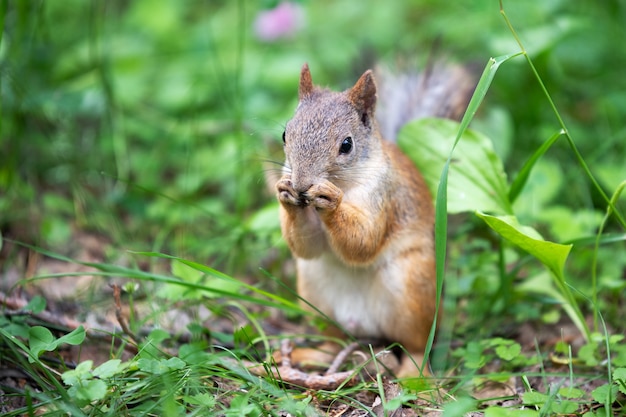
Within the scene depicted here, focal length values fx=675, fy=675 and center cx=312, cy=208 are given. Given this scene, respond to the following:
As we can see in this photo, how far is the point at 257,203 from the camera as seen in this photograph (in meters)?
3.44

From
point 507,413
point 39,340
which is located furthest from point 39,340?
point 507,413

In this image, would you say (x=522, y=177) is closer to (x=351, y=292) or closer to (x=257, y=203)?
(x=351, y=292)

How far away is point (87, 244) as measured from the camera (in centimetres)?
303

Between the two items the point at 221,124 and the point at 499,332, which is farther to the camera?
the point at 221,124

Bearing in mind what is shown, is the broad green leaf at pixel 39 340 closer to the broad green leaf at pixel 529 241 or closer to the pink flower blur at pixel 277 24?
the broad green leaf at pixel 529 241

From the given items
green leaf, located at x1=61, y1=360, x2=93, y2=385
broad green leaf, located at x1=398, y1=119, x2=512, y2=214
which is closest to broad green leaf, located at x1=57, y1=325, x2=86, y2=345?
green leaf, located at x1=61, y1=360, x2=93, y2=385

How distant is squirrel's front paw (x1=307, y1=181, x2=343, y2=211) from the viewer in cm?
198

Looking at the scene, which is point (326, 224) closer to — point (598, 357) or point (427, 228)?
point (427, 228)

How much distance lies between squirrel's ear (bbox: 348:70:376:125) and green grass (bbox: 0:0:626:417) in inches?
13.0

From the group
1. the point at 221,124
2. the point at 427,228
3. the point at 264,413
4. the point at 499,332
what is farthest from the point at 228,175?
the point at 264,413

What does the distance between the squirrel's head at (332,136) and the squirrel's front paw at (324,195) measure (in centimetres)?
3

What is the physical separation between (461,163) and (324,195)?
25.4 inches

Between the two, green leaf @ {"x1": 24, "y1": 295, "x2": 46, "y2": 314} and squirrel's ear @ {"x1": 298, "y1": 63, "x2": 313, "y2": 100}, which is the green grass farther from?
squirrel's ear @ {"x1": 298, "y1": 63, "x2": 313, "y2": 100}

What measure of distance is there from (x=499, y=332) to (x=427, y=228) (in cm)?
47
